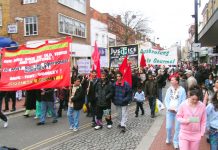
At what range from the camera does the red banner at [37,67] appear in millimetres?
9305

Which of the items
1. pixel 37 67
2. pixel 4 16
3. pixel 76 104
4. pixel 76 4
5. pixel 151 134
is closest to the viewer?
pixel 151 134

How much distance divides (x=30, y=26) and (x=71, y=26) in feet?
14.3

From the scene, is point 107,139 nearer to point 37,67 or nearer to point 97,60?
point 37,67

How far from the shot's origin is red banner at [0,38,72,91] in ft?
30.5

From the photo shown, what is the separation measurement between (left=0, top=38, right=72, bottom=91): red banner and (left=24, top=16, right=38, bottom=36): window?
20.1 m

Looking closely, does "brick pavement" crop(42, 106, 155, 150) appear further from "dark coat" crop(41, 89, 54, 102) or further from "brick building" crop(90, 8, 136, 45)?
"brick building" crop(90, 8, 136, 45)

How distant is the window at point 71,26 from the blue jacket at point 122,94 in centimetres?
2176

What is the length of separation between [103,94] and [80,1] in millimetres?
27172

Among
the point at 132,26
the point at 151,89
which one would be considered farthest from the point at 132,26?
the point at 151,89

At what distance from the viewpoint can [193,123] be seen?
5.46 m

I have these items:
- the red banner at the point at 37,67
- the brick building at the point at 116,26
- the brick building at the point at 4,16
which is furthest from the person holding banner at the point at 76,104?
the brick building at the point at 116,26

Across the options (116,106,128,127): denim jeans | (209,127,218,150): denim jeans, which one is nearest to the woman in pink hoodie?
(209,127,218,150): denim jeans

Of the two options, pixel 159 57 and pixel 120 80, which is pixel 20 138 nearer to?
pixel 120 80

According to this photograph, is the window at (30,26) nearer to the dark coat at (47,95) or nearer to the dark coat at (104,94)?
the dark coat at (47,95)
